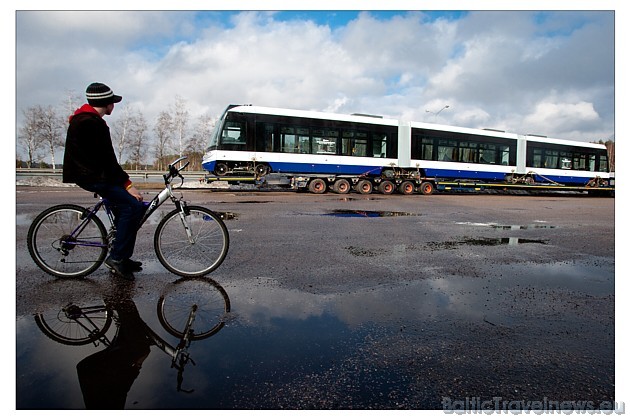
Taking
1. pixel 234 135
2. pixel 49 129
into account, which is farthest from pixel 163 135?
pixel 234 135

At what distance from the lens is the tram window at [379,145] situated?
20.9m

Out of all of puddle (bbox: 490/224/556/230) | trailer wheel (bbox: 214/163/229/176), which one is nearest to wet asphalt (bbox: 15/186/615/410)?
puddle (bbox: 490/224/556/230)

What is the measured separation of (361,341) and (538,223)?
862 cm

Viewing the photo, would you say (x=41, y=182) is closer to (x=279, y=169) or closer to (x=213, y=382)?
(x=279, y=169)

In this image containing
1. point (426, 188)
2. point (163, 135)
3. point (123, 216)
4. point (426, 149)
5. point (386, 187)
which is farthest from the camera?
point (163, 135)

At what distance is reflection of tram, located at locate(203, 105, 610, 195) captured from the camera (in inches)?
717

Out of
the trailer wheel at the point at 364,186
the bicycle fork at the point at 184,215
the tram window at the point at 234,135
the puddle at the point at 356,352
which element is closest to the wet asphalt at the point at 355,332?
the puddle at the point at 356,352

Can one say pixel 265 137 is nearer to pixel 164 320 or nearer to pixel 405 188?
pixel 405 188

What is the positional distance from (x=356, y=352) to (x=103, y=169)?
300 cm

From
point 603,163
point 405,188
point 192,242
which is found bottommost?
point 192,242

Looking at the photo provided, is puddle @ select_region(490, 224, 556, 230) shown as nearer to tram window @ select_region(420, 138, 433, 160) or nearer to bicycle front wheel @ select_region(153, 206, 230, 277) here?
bicycle front wheel @ select_region(153, 206, 230, 277)

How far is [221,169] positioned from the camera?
18.0 metres

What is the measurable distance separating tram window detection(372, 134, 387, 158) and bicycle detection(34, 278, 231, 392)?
18136mm

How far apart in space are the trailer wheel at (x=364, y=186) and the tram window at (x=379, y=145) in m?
1.52
